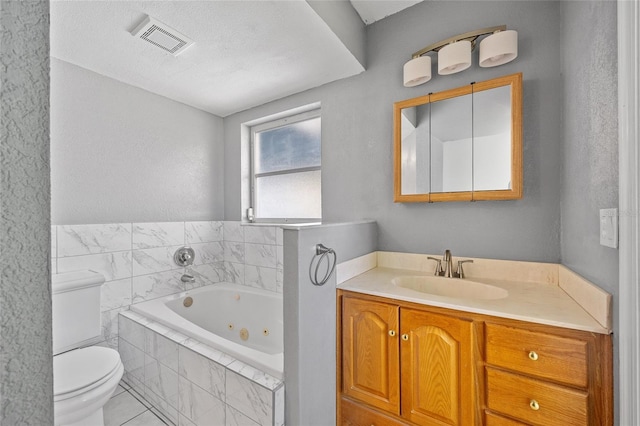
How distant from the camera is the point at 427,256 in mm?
1825

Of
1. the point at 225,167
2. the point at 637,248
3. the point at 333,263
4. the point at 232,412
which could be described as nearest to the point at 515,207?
the point at 637,248

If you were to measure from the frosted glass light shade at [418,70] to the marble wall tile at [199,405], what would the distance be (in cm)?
218

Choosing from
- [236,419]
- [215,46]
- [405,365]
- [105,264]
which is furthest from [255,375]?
[215,46]

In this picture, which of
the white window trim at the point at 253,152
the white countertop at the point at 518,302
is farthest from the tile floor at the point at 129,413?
the white window trim at the point at 253,152

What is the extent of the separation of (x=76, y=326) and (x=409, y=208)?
2.30 m

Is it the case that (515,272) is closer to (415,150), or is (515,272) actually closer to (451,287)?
(451,287)

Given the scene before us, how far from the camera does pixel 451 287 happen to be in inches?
63.9

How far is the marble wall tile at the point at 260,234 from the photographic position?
252cm

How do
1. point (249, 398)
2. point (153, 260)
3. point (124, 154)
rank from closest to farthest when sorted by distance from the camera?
point (249, 398)
point (124, 154)
point (153, 260)

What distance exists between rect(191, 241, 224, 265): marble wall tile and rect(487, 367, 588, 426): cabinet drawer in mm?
2428

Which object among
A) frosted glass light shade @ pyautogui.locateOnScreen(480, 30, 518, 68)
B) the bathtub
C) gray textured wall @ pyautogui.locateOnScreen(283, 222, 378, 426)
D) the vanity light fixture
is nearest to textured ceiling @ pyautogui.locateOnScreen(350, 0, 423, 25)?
the vanity light fixture

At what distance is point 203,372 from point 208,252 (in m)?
1.46

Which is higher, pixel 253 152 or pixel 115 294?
pixel 253 152

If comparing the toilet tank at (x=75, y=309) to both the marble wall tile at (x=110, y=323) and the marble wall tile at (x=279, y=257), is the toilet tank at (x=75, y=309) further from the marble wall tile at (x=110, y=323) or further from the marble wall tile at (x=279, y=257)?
the marble wall tile at (x=279, y=257)
